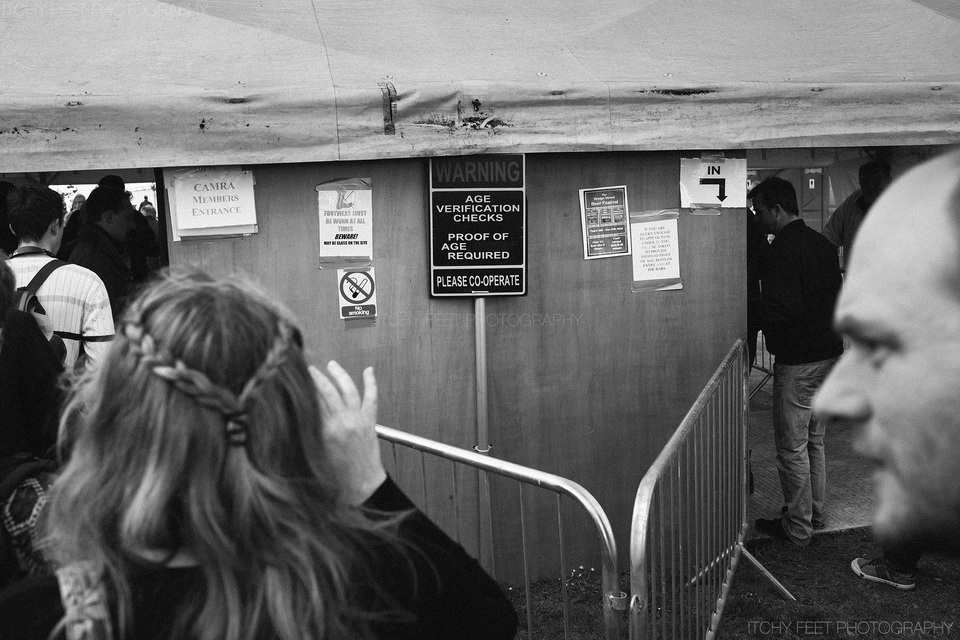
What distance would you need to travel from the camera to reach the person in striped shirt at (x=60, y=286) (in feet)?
12.7

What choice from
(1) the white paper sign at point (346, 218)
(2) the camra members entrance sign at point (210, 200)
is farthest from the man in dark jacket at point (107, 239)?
(1) the white paper sign at point (346, 218)

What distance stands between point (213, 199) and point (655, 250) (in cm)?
231

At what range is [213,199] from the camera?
4.08 m

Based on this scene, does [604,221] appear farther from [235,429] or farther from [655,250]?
[235,429]

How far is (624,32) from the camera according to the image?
4.88 metres

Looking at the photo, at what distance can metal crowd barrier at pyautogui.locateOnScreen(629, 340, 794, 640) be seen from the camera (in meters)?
2.62

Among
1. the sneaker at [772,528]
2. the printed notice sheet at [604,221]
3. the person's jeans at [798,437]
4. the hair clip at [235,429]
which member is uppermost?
the printed notice sheet at [604,221]

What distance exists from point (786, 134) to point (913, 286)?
13.2 ft

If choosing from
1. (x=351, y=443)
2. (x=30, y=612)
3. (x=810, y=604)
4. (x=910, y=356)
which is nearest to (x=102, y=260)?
(x=351, y=443)

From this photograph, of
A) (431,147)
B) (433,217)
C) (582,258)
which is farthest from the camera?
(582,258)

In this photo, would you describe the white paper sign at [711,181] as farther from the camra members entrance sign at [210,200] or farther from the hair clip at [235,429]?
the hair clip at [235,429]

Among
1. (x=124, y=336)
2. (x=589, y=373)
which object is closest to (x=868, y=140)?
(x=589, y=373)

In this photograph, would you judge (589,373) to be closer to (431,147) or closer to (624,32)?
(431,147)

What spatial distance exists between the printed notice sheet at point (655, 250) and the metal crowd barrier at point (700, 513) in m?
0.54
